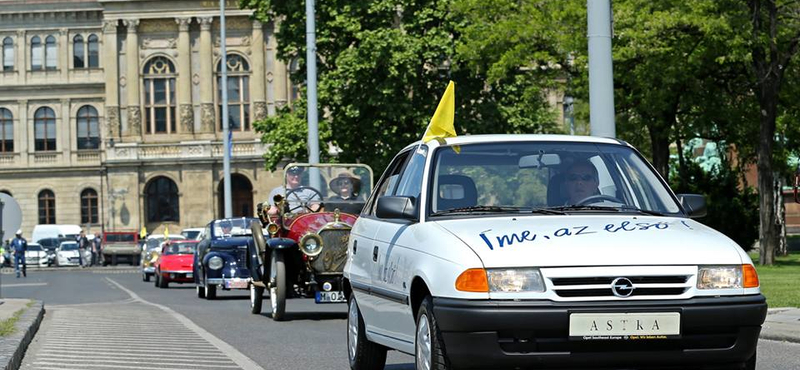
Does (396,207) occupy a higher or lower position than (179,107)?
lower

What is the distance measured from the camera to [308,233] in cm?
2061

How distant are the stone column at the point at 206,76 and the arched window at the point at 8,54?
14238 millimetres

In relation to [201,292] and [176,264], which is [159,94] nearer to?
[176,264]

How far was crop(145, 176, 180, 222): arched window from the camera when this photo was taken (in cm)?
9712

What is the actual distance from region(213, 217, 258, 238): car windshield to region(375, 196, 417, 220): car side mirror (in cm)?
2240

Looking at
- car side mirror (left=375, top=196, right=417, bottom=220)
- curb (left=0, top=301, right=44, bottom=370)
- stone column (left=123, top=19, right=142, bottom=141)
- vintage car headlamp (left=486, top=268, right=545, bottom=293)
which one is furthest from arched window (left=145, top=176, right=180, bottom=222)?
vintage car headlamp (left=486, top=268, right=545, bottom=293)

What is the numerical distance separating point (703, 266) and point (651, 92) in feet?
97.9

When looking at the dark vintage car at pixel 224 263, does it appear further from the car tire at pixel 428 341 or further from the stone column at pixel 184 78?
the stone column at pixel 184 78

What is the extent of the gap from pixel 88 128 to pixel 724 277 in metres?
96.4

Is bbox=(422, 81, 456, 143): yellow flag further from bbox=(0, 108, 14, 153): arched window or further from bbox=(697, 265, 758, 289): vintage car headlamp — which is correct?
bbox=(0, 108, 14, 153): arched window

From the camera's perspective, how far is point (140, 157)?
317 feet

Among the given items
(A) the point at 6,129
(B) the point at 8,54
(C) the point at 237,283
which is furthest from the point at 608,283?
(A) the point at 6,129

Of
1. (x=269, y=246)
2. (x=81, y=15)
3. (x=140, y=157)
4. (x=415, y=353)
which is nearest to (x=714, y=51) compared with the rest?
(x=269, y=246)

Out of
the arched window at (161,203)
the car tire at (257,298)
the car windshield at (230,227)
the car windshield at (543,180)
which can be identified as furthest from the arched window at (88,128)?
the car windshield at (543,180)
